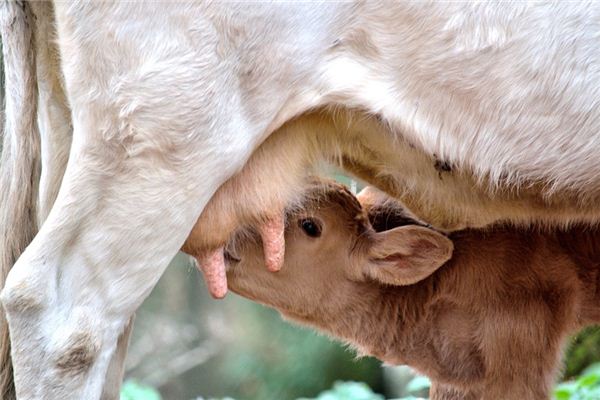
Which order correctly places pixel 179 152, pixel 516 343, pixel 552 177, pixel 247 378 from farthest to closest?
pixel 247 378, pixel 516 343, pixel 552 177, pixel 179 152

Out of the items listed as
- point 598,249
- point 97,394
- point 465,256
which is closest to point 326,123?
point 97,394

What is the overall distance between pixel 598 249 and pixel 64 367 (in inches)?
131

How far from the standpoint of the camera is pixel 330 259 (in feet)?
20.6

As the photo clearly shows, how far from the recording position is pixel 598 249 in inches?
253

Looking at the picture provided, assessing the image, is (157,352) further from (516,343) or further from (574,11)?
(574,11)

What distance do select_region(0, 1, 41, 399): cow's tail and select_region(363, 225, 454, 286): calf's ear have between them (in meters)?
1.94

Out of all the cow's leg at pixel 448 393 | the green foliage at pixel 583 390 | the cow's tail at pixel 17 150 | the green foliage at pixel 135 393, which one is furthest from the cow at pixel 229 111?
the green foliage at pixel 135 393

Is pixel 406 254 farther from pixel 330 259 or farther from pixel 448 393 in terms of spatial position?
pixel 448 393

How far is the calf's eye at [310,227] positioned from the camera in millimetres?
6172

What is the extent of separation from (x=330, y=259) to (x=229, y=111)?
209 centimetres

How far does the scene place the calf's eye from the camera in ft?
20.2

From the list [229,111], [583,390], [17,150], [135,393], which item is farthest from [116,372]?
[583,390]

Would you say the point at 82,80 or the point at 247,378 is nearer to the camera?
the point at 82,80

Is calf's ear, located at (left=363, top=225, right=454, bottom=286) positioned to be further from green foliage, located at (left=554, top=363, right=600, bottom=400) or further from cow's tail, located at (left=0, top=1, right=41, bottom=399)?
cow's tail, located at (left=0, top=1, right=41, bottom=399)
